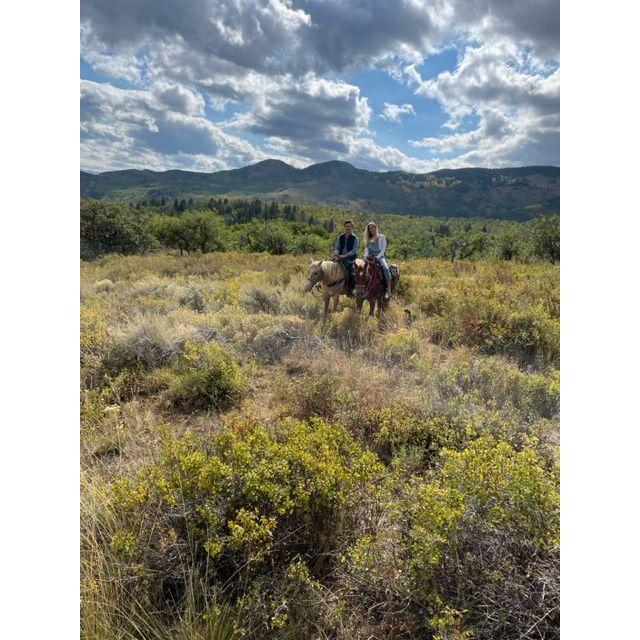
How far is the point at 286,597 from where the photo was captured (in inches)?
82.2

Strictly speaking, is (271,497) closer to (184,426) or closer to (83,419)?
(184,426)

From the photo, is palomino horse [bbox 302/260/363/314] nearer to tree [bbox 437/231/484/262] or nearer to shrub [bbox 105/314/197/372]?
shrub [bbox 105/314/197/372]

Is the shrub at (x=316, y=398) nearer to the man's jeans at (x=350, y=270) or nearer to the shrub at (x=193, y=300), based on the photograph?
the man's jeans at (x=350, y=270)

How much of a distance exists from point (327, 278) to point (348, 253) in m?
0.85

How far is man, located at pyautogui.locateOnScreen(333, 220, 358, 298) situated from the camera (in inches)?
364

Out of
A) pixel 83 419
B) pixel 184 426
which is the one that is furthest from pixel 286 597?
pixel 83 419

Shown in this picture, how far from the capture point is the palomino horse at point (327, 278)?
8891 mm

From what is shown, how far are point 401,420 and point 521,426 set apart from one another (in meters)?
1.20

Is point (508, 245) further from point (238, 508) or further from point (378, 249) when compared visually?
point (238, 508)

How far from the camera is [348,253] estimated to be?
9242mm

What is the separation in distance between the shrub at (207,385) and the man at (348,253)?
15.6 feet

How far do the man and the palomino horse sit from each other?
138mm

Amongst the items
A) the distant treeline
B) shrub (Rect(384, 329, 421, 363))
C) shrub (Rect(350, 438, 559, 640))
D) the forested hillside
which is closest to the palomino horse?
shrub (Rect(384, 329, 421, 363))

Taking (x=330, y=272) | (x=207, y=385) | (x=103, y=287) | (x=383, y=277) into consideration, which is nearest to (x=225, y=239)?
(x=103, y=287)
